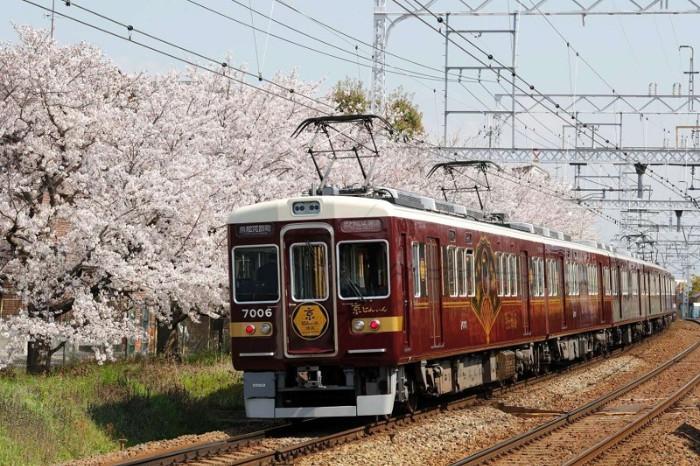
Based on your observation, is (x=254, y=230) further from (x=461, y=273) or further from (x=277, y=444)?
(x=461, y=273)

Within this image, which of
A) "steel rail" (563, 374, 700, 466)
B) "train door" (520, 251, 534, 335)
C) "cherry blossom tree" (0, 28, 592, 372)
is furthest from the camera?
"train door" (520, 251, 534, 335)

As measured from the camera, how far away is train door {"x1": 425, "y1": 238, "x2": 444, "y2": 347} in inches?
635

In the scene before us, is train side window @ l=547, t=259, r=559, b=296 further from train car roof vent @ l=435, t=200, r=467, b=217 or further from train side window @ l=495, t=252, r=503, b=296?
train car roof vent @ l=435, t=200, r=467, b=217

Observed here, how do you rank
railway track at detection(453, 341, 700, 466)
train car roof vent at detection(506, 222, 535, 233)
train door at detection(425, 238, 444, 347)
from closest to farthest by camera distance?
railway track at detection(453, 341, 700, 466), train door at detection(425, 238, 444, 347), train car roof vent at detection(506, 222, 535, 233)

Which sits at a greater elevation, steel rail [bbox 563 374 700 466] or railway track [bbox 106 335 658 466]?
railway track [bbox 106 335 658 466]

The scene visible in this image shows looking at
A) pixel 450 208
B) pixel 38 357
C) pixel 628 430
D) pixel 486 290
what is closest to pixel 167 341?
pixel 38 357

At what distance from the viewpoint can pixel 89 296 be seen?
19.0 meters

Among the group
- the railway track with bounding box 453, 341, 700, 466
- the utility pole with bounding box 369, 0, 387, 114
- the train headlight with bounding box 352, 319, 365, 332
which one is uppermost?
the utility pole with bounding box 369, 0, 387, 114

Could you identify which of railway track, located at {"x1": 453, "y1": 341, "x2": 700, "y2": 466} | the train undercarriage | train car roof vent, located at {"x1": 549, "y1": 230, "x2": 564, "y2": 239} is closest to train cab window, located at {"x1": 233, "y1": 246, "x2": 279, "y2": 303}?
the train undercarriage

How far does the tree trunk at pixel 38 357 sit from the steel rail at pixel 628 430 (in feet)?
34.1

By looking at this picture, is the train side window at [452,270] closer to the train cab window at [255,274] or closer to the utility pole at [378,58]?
the train cab window at [255,274]

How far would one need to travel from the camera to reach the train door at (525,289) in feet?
70.8

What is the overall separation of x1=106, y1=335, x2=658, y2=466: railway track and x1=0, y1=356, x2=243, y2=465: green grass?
1.55m

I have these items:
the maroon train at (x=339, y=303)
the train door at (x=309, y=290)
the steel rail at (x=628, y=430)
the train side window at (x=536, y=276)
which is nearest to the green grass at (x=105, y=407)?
the maroon train at (x=339, y=303)
